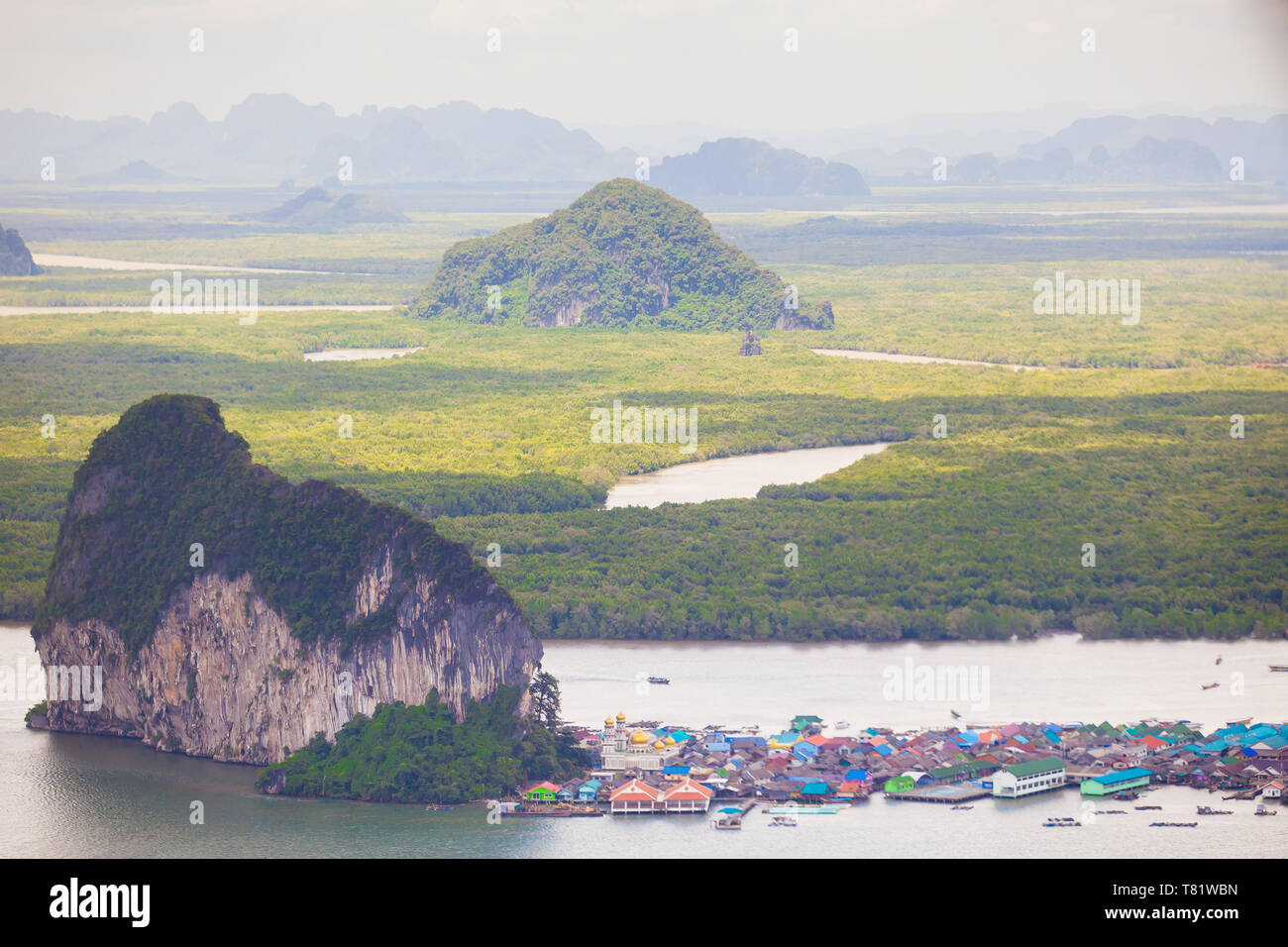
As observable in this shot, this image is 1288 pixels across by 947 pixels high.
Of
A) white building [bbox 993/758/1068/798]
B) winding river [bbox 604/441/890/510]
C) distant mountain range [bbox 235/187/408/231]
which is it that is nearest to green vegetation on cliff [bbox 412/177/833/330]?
winding river [bbox 604/441/890/510]

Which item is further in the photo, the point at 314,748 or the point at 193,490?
the point at 193,490

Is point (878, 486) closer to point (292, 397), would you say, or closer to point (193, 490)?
point (193, 490)

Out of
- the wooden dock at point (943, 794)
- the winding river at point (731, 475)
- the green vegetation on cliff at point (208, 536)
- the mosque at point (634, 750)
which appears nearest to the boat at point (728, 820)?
the mosque at point (634, 750)

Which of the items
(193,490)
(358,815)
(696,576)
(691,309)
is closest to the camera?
(358,815)

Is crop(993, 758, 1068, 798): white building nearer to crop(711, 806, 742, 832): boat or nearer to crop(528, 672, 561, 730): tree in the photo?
crop(711, 806, 742, 832): boat

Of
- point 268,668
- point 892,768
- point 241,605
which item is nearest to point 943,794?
point 892,768

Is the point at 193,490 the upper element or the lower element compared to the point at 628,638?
upper

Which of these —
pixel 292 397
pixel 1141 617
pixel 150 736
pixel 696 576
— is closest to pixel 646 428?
pixel 292 397
